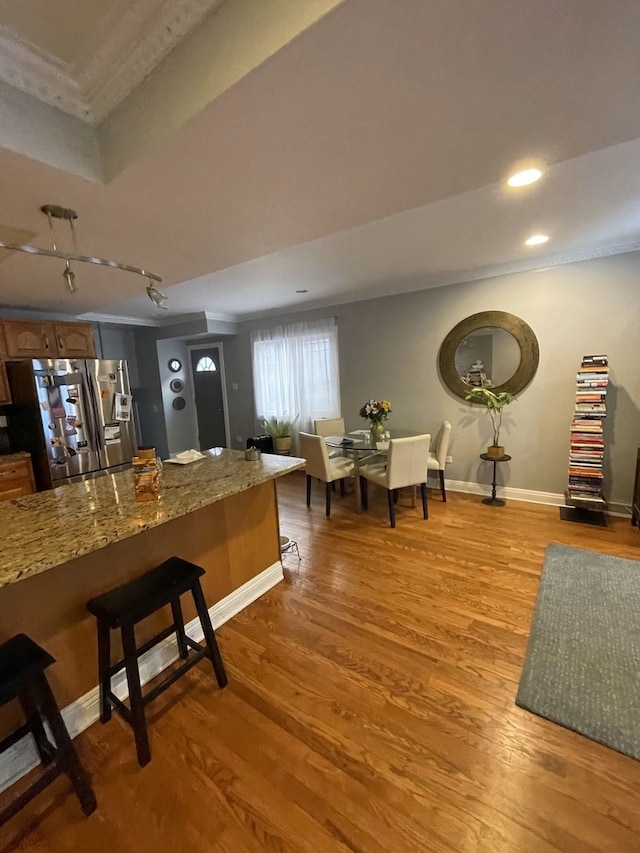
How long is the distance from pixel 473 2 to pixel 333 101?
0.38m

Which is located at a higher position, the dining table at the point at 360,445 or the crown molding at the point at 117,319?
the crown molding at the point at 117,319

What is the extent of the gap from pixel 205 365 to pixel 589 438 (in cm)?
550

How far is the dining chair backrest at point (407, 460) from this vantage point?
3.07 meters

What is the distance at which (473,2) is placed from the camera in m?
0.75

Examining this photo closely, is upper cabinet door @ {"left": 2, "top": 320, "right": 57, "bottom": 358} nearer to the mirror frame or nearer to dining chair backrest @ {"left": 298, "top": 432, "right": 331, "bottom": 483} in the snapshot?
dining chair backrest @ {"left": 298, "top": 432, "right": 331, "bottom": 483}

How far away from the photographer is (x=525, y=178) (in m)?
1.70

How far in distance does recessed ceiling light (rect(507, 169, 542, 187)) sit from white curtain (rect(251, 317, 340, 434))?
291 cm

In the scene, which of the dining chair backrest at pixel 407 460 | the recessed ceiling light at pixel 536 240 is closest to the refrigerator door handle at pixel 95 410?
the dining chair backrest at pixel 407 460

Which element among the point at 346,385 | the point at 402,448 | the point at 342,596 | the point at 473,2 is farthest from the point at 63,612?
the point at 346,385

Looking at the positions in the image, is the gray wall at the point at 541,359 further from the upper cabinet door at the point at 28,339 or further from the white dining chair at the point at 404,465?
the upper cabinet door at the point at 28,339

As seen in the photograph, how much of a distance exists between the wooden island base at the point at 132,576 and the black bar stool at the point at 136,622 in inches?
4.1

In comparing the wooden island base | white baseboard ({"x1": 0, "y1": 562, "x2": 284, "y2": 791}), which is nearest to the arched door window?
the wooden island base

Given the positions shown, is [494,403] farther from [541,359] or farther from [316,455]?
[316,455]

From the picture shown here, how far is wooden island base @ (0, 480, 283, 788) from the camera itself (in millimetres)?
1371
